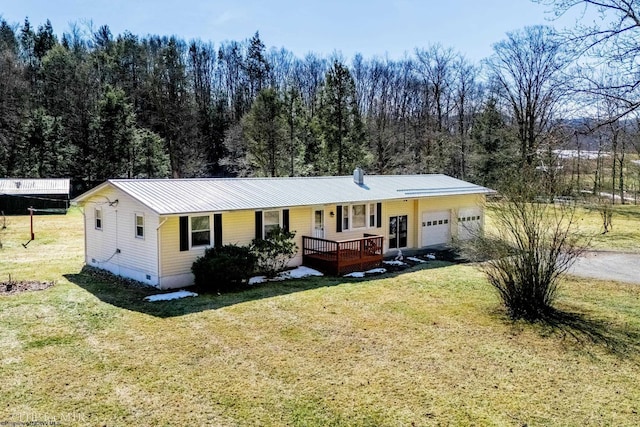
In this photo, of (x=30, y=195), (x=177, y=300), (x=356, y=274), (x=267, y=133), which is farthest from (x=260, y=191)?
(x=30, y=195)

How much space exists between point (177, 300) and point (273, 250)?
3728 mm

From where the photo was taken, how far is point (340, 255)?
1533cm

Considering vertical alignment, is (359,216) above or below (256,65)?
below

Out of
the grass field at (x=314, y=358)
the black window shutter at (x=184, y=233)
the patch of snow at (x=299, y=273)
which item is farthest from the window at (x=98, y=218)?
the patch of snow at (x=299, y=273)

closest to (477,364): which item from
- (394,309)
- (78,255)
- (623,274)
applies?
(394,309)

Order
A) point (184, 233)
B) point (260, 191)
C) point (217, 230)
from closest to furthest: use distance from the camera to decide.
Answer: point (184, 233)
point (217, 230)
point (260, 191)

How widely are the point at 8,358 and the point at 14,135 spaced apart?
34002mm

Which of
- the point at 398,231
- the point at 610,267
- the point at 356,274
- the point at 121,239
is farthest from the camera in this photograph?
the point at 398,231

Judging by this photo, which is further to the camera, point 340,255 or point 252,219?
point 340,255

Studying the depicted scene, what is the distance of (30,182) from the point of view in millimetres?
29906

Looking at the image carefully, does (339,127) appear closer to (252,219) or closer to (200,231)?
(252,219)

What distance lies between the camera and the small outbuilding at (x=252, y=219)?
1284cm

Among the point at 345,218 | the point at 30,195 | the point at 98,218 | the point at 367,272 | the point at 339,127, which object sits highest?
the point at 339,127

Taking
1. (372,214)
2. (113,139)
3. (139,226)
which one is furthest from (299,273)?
(113,139)
